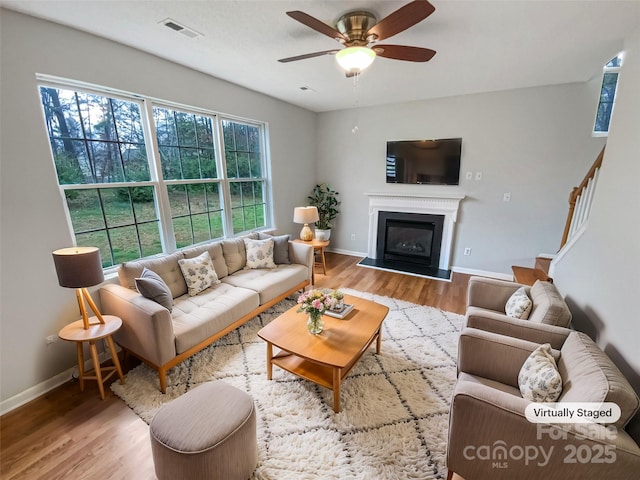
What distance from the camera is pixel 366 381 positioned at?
2148 millimetres

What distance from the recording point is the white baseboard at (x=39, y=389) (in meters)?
1.91

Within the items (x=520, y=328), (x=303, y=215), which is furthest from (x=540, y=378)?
(x=303, y=215)

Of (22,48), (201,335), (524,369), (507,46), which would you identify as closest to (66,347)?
(201,335)

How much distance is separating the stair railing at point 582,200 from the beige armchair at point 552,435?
1744 mm

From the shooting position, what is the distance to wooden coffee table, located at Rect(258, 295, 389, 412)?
1849 millimetres

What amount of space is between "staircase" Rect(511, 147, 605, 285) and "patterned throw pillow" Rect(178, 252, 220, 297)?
138 inches

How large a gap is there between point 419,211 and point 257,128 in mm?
2906

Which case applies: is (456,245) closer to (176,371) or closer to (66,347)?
(176,371)

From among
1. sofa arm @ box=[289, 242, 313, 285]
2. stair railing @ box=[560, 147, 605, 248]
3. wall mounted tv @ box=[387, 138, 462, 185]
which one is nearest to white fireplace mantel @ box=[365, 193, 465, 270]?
wall mounted tv @ box=[387, 138, 462, 185]

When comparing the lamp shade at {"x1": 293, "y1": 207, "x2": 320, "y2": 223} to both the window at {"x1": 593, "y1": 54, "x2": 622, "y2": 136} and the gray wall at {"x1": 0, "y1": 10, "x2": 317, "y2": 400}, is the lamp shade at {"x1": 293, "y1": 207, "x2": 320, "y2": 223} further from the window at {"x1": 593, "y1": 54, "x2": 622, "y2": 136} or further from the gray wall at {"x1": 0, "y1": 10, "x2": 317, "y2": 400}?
the window at {"x1": 593, "y1": 54, "x2": 622, "y2": 136}

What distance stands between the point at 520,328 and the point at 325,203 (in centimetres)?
391

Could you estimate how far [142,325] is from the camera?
6.60ft

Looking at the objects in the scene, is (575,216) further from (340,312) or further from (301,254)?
(301,254)

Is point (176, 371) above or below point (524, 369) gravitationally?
below
